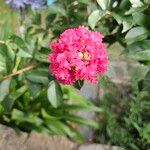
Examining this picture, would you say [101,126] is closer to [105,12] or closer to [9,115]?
[9,115]

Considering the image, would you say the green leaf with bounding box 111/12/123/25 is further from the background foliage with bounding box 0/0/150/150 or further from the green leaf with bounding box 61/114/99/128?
the green leaf with bounding box 61/114/99/128

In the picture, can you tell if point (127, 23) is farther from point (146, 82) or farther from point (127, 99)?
point (127, 99)

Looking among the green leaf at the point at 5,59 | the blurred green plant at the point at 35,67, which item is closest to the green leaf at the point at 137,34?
the blurred green plant at the point at 35,67

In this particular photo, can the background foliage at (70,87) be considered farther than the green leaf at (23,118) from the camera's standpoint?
No

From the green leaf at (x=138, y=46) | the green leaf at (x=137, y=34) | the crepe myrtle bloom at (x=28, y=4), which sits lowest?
the green leaf at (x=138, y=46)

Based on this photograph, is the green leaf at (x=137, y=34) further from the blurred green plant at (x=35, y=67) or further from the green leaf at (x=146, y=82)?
the blurred green plant at (x=35, y=67)

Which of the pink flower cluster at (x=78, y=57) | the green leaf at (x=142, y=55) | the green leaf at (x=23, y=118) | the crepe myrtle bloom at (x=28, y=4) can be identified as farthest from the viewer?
the crepe myrtle bloom at (x=28, y=4)

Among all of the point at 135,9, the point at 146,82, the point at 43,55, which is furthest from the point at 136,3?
the point at 43,55
